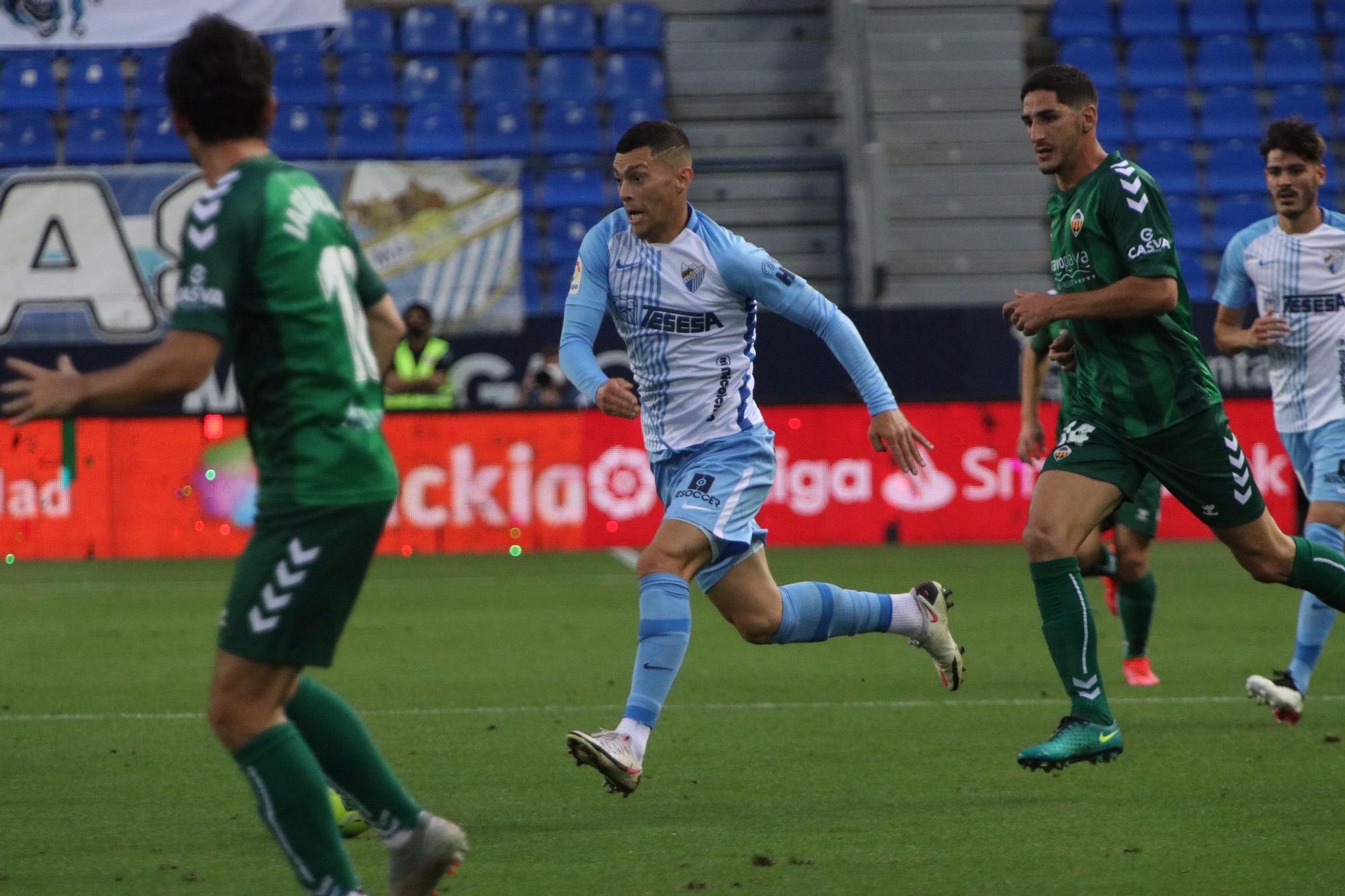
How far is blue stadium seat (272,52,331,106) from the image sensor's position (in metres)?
20.8

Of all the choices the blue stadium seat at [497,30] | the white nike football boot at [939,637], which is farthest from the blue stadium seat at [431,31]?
the white nike football boot at [939,637]

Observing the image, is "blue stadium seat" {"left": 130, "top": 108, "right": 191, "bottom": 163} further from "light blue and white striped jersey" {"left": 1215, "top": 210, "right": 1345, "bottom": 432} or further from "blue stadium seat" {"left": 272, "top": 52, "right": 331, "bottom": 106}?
"light blue and white striped jersey" {"left": 1215, "top": 210, "right": 1345, "bottom": 432}

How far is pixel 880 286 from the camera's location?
1900 cm

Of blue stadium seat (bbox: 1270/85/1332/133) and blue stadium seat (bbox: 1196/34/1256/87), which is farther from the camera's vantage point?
blue stadium seat (bbox: 1196/34/1256/87)

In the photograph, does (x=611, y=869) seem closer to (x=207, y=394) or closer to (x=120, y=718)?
(x=120, y=718)

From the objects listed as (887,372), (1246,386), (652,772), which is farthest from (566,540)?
(652,772)

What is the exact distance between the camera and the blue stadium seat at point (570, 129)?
20.7 metres

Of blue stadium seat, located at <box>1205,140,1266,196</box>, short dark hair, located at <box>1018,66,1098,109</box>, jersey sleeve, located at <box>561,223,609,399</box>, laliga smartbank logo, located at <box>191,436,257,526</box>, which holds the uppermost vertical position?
short dark hair, located at <box>1018,66,1098,109</box>

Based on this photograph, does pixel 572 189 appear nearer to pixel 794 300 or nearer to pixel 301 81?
pixel 301 81

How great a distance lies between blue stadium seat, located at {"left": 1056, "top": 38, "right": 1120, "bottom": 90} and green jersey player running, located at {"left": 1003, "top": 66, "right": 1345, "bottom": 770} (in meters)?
16.1

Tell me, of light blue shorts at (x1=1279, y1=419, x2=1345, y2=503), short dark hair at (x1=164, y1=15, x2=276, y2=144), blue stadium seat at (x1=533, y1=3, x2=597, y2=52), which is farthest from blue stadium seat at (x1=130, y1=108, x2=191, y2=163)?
short dark hair at (x1=164, y1=15, x2=276, y2=144)

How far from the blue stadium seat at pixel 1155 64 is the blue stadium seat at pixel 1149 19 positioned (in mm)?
144

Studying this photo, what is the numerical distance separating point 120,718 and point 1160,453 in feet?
14.3

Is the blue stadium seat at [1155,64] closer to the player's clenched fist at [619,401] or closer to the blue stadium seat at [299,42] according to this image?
the blue stadium seat at [299,42]
